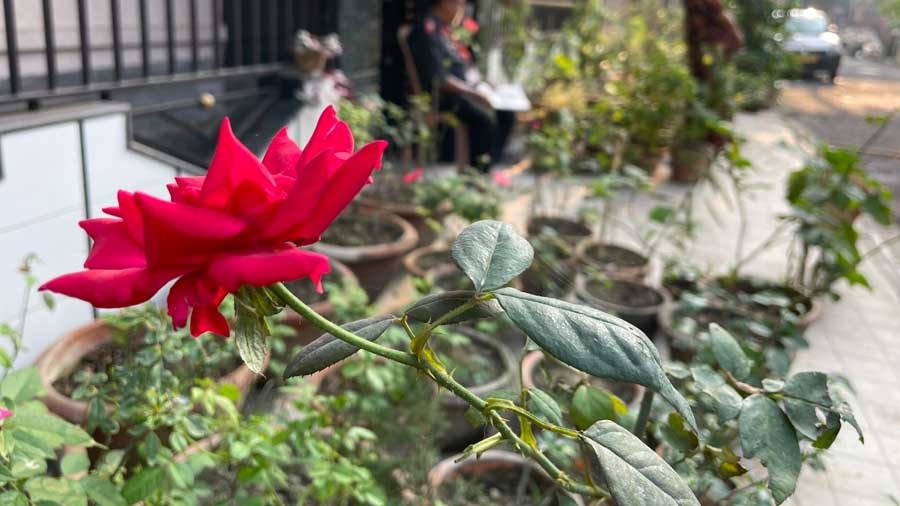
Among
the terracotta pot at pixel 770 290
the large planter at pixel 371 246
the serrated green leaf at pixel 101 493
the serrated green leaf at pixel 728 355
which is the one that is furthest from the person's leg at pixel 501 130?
the serrated green leaf at pixel 101 493

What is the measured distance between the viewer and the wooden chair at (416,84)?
4676mm

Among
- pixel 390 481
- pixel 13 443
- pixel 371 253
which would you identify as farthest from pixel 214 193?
pixel 371 253

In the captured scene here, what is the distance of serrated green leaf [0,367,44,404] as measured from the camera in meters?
0.95

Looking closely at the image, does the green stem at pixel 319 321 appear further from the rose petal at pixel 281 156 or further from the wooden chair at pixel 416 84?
the wooden chair at pixel 416 84

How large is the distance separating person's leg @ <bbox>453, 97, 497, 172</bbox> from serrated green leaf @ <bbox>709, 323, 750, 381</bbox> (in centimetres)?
388

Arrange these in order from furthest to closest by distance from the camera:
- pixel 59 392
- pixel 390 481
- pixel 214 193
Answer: pixel 59 392 < pixel 390 481 < pixel 214 193

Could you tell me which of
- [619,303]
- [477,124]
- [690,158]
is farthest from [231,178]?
[690,158]

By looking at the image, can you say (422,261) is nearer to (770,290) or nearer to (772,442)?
(770,290)

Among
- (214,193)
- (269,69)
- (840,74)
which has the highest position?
(214,193)

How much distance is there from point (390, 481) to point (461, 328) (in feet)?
3.25

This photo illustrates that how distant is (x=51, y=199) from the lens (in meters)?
2.21

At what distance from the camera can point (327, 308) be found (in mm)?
2471

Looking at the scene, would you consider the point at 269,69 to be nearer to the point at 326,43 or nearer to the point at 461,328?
the point at 326,43

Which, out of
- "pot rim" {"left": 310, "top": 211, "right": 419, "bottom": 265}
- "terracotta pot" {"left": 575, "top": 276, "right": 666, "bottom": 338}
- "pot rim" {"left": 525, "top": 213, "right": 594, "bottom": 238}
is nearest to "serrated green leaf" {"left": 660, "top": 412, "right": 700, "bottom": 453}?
"terracotta pot" {"left": 575, "top": 276, "right": 666, "bottom": 338}
